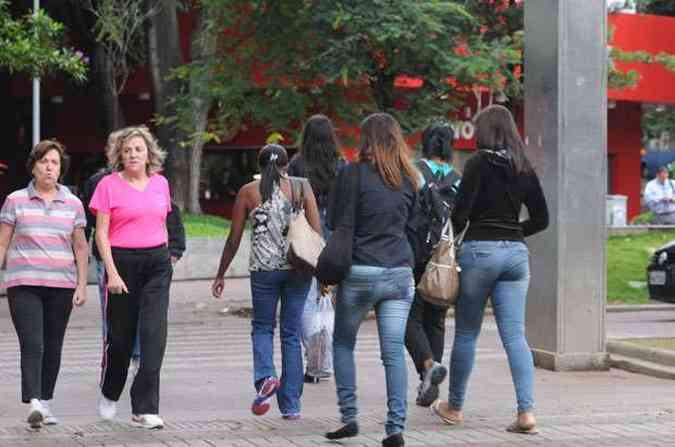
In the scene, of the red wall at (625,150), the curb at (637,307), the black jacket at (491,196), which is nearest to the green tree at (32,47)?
the curb at (637,307)

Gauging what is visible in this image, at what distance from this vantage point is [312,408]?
9391 millimetres

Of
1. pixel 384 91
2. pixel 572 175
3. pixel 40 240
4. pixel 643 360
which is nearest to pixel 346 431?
pixel 40 240

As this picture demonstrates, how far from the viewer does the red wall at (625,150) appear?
1513 inches

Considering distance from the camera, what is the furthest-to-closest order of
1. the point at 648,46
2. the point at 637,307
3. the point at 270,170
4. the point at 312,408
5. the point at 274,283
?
the point at 648,46, the point at 637,307, the point at 312,408, the point at 270,170, the point at 274,283

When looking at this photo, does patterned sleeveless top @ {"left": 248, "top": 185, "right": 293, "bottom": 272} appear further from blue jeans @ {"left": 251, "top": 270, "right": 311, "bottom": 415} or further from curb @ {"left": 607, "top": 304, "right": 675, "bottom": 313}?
curb @ {"left": 607, "top": 304, "right": 675, "bottom": 313}

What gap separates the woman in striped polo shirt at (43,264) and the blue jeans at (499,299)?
2.37m

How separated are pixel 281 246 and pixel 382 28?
25.3 ft

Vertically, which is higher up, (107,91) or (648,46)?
(648,46)

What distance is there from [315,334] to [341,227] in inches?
120

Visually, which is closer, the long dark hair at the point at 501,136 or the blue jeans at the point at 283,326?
the long dark hair at the point at 501,136

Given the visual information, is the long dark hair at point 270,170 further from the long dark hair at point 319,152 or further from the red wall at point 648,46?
the red wall at point 648,46

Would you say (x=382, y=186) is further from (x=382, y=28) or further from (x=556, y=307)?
(x=382, y=28)

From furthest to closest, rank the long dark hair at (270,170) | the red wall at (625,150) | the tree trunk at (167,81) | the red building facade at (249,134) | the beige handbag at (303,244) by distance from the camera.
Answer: the red wall at (625,150)
the red building facade at (249,134)
the tree trunk at (167,81)
the long dark hair at (270,170)
the beige handbag at (303,244)

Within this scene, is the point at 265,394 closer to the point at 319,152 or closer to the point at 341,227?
the point at 341,227
